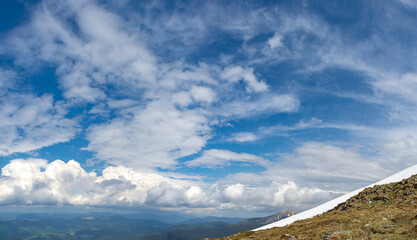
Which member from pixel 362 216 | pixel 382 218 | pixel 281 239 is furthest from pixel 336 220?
pixel 281 239

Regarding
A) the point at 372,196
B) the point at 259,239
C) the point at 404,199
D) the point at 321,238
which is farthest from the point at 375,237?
the point at 372,196

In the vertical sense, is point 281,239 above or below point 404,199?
below

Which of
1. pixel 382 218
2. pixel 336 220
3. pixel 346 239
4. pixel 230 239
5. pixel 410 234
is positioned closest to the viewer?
pixel 410 234

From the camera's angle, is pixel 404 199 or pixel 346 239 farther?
pixel 404 199

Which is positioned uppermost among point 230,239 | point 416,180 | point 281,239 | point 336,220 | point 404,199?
point 416,180

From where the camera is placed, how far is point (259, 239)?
4106cm

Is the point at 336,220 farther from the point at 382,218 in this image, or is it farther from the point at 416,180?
the point at 416,180

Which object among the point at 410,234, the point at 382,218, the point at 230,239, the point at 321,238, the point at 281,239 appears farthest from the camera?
the point at 230,239

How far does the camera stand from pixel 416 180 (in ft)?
170

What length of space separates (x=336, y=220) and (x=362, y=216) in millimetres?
3799

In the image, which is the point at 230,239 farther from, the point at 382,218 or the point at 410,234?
the point at 410,234

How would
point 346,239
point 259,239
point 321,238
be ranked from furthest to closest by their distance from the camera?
point 259,239
point 321,238
point 346,239

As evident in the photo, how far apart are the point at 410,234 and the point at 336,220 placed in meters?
14.1

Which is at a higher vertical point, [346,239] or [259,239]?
[346,239]
